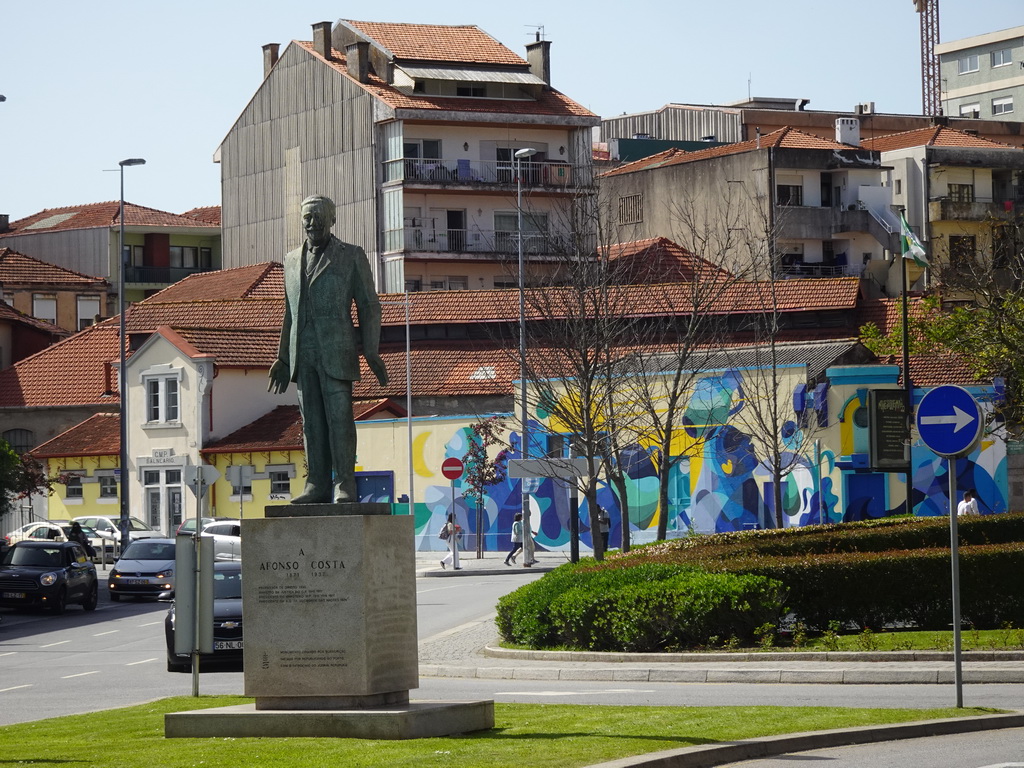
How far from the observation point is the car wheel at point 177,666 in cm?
2329

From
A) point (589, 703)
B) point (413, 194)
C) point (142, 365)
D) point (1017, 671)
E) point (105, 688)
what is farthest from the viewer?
point (413, 194)

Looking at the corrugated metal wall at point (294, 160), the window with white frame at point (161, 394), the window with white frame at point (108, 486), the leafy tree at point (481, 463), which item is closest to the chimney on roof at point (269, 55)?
the corrugated metal wall at point (294, 160)

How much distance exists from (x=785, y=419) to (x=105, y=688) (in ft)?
89.5

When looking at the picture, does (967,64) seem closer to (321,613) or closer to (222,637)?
(222,637)

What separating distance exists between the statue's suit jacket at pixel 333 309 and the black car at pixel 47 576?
2347 cm

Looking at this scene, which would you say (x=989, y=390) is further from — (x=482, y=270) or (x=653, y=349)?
(x=482, y=270)

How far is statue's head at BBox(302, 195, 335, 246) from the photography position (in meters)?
14.3

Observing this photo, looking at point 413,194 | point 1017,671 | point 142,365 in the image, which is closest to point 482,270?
point 413,194

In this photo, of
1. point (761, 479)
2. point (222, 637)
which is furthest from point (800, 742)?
point (761, 479)

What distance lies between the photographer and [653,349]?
1693 inches

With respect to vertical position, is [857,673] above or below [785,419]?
below

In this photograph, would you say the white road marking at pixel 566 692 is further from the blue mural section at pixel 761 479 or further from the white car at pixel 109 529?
the white car at pixel 109 529

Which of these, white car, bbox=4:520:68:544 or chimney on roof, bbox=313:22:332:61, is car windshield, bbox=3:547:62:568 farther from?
chimney on roof, bbox=313:22:332:61

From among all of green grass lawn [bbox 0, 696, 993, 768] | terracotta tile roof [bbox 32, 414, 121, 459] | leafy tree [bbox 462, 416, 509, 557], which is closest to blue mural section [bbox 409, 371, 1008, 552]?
leafy tree [bbox 462, 416, 509, 557]
